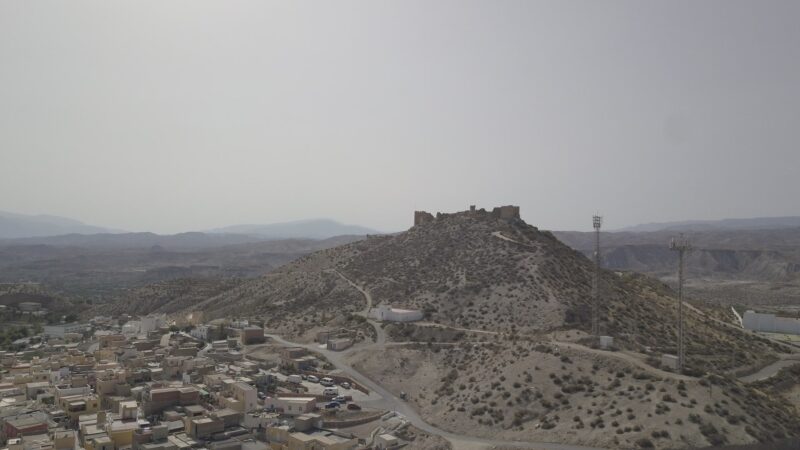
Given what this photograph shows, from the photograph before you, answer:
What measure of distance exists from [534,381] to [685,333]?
24.9 m

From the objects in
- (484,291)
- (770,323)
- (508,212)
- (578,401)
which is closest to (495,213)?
(508,212)

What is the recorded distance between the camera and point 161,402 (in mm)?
42469

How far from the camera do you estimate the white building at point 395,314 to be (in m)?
63.0

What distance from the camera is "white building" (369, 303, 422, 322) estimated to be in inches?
2482

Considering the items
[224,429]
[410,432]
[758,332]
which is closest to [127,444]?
[224,429]

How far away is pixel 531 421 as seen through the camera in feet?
128

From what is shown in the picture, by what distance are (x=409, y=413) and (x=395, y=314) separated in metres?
19.3

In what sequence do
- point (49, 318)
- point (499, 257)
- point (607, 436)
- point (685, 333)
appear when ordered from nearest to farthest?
1. point (607, 436)
2. point (685, 333)
3. point (499, 257)
4. point (49, 318)

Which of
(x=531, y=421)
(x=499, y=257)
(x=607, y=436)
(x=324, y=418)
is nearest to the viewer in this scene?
(x=607, y=436)

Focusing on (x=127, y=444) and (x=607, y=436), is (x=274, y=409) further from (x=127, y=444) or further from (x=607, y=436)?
(x=607, y=436)

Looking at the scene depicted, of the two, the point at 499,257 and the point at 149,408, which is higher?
the point at 499,257

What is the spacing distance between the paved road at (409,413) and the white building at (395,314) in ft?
25.9

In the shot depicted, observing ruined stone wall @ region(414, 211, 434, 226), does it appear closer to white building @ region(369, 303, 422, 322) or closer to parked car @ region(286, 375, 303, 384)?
white building @ region(369, 303, 422, 322)

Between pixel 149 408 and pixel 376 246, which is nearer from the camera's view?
pixel 149 408
